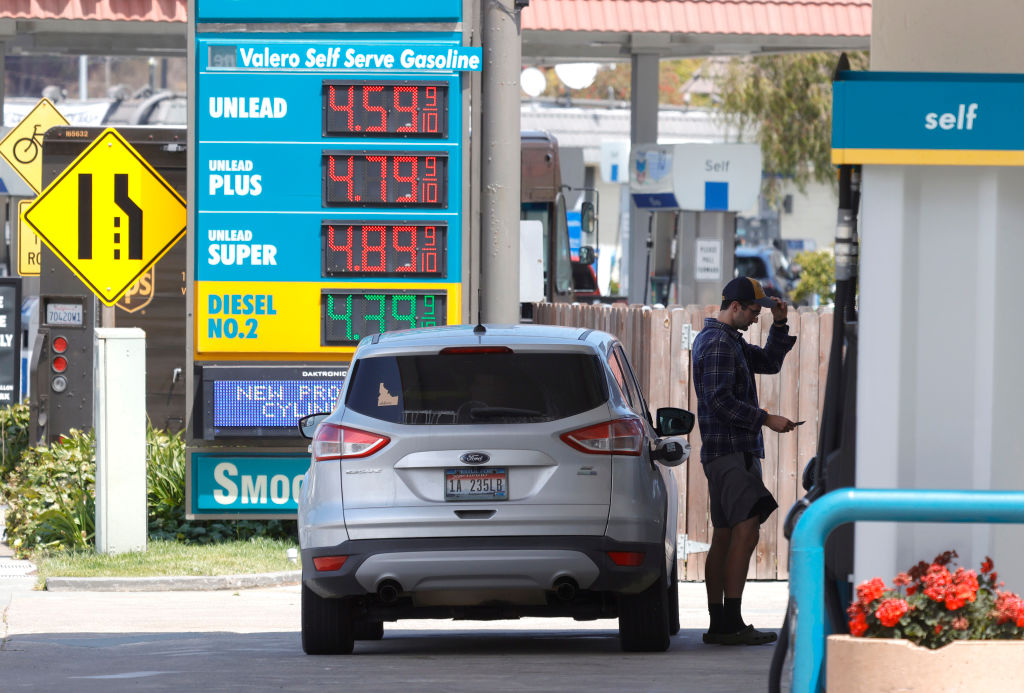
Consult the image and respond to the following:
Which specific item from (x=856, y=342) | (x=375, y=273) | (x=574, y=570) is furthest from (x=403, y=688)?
(x=375, y=273)

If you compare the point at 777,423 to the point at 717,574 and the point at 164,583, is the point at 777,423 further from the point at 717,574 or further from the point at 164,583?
the point at 164,583

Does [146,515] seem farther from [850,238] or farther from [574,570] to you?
[850,238]

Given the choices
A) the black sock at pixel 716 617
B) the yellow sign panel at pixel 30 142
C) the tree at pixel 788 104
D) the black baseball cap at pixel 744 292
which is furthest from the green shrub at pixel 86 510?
the tree at pixel 788 104

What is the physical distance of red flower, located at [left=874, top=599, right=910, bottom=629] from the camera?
5.33 metres

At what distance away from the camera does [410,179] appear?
1314cm

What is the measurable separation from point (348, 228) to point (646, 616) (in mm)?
4899

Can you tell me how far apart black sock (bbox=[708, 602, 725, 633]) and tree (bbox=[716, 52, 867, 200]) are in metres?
37.7

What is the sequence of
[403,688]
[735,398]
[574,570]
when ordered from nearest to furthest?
[403,688] → [574,570] → [735,398]

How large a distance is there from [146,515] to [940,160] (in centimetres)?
859

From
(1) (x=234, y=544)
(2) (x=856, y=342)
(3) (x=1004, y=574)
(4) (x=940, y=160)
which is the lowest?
(1) (x=234, y=544)

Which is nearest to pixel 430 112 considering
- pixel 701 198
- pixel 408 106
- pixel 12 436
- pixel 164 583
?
pixel 408 106

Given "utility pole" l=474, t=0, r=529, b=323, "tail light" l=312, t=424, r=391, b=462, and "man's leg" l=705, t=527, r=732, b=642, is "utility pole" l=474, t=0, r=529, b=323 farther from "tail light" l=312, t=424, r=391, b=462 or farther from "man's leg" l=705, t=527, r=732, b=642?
"tail light" l=312, t=424, r=391, b=462

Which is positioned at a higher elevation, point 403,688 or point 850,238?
point 850,238

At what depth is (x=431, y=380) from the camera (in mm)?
8914
